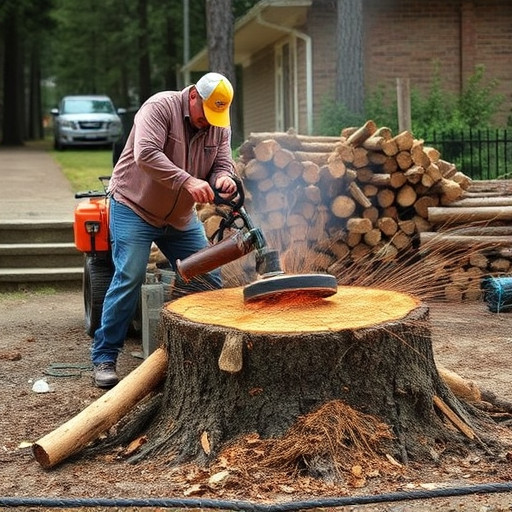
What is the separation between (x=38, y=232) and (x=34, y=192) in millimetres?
4524

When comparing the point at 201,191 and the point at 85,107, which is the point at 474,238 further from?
the point at 85,107

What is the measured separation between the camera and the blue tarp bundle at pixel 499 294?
28.6ft

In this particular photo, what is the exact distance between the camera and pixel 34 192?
49.9ft

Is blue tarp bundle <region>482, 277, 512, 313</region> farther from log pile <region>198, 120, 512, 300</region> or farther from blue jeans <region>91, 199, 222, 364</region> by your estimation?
blue jeans <region>91, 199, 222, 364</region>

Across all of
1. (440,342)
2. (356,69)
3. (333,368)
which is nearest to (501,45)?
(356,69)

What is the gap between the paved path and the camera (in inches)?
476

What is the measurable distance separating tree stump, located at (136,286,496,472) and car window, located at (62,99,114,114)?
25552 mm

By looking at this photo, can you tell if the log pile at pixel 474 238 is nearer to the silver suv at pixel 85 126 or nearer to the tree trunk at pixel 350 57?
the tree trunk at pixel 350 57

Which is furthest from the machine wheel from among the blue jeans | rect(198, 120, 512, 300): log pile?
rect(198, 120, 512, 300): log pile

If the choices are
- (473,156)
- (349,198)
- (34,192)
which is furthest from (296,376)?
(473,156)

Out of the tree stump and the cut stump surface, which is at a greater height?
the cut stump surface

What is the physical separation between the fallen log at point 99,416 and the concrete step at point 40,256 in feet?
18.2

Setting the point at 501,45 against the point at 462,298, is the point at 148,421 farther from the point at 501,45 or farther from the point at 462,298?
the point at 501,45

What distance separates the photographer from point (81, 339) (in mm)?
7684
